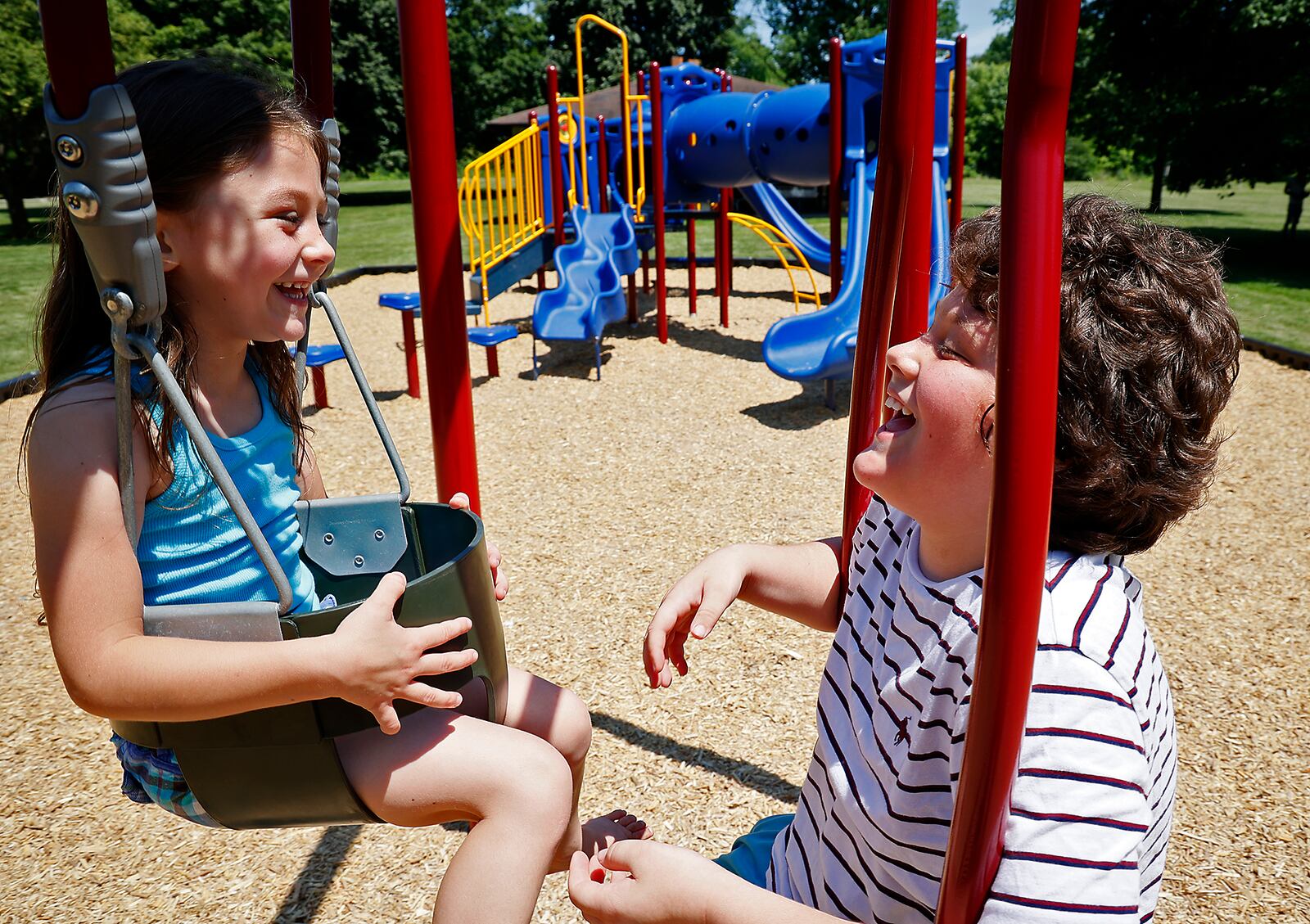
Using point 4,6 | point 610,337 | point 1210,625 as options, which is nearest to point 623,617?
point 1210,625

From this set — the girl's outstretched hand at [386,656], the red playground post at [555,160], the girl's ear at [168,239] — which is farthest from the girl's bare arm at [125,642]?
the red playground post at [555,160]

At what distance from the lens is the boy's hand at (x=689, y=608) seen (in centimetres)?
143

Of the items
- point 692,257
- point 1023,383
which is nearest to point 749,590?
point 1023,383

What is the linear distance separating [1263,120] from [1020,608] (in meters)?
16.9

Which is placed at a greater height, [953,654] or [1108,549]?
[1108,549]

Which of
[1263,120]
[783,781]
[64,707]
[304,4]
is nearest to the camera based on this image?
[304,4]

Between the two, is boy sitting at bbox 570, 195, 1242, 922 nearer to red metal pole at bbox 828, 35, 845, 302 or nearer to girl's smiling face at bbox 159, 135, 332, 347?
girl's smiling face at bbox 159, 135, 332, 347

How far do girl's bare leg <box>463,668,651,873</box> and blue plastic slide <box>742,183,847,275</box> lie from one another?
8272 mm

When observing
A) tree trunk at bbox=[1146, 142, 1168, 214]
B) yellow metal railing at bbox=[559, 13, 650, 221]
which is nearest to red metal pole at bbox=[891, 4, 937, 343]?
yellow metal railing at bbox=[559, 13, 650, 221]

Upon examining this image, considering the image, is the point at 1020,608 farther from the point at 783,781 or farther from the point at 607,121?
the point at 607,121

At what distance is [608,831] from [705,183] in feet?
25.8

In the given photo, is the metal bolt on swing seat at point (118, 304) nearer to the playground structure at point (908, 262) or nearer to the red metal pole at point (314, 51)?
the playground structure at point (908, 262)

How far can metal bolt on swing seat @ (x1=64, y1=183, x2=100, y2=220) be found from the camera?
0.99m

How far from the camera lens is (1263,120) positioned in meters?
14.4
